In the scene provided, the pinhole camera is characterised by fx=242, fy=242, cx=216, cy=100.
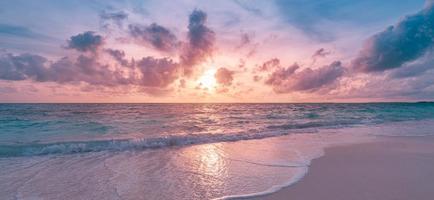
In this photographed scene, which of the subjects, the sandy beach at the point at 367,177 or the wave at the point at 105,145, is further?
the wave at the point at 105,145

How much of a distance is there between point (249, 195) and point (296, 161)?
132 inches

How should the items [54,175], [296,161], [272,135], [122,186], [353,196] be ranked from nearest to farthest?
[353,196]
[122,186]
[54,175]
[296,161]
[272,135]

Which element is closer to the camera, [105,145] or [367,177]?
[367,177]

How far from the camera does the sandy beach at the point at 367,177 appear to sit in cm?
474

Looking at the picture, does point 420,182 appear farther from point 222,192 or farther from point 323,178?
point 222,192

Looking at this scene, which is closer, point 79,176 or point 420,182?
point 420,182

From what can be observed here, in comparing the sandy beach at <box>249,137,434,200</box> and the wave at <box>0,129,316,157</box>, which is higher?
the sandy beach at <box>249,137,434,200</box>

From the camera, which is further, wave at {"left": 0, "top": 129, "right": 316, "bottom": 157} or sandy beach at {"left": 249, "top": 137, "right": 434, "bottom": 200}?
wave at {"left": 0, "top": 129, "right": 316, "bottom": 157}

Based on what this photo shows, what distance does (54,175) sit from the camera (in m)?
6.24

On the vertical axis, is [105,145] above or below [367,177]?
below

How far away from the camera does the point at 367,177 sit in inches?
228

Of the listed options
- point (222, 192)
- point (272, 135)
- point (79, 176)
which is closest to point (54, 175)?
point (79, 176)

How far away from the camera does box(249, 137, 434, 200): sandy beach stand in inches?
187

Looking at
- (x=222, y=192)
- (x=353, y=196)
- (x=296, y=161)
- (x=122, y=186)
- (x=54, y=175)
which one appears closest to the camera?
(x=353, y=196)
